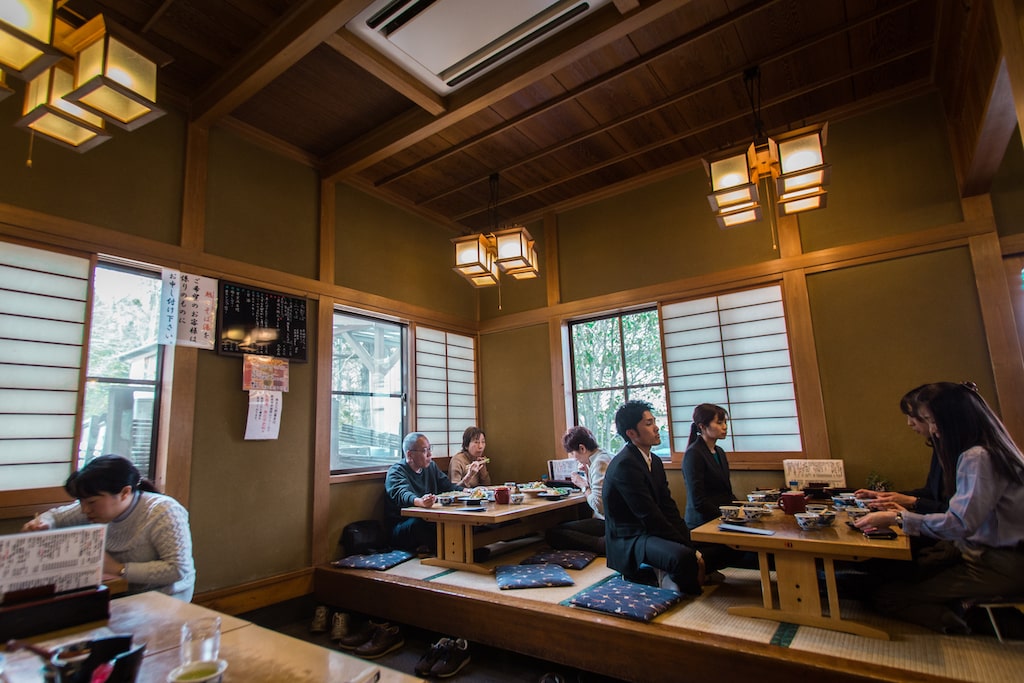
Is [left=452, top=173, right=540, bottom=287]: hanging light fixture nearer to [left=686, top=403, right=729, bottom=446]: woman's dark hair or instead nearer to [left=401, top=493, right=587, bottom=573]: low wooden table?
[left=686, top=403, right=729, bottom=446]: woman's dark hair

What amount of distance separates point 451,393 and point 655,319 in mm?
2495

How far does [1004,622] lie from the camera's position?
2.40 m

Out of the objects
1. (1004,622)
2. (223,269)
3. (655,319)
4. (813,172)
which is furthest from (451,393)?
(1004,622)

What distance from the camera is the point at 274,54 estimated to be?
346 cm

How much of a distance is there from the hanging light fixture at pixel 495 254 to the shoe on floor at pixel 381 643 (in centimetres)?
273

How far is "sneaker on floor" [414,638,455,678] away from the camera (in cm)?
318

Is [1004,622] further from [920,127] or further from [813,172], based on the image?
[920,127]

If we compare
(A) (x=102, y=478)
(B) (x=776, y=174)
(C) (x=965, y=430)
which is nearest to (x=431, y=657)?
(A) (x=102, y=478)

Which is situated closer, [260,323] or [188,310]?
[188,310]

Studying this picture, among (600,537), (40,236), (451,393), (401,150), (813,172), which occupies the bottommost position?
(600,537)

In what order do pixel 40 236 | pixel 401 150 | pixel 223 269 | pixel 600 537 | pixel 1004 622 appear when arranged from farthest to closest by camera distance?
pixel 401 150, pixel 600 537, pixel 223 269, pixel 40 236, pixel 1004 622

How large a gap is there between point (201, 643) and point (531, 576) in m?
2.65

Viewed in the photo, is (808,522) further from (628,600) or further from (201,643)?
(201,643)

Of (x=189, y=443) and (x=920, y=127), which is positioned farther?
(x=920, y=127)
